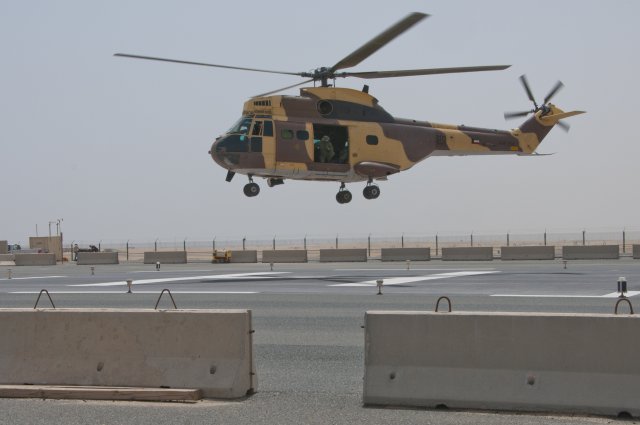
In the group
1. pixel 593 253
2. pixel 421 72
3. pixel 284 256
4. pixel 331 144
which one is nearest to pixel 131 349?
pixel 421 72

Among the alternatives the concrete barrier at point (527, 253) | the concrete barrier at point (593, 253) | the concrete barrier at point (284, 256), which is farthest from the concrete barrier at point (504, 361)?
the concrete barrier at point (284, 256)

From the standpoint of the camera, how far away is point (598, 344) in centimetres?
812

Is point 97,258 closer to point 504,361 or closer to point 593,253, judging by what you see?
point 593,253

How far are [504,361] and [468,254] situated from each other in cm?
3601

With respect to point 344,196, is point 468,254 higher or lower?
lower

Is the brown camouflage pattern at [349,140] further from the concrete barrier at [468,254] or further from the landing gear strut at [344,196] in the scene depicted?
the concrete barrier at [468,254]

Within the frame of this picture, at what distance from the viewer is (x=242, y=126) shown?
97.1 feet

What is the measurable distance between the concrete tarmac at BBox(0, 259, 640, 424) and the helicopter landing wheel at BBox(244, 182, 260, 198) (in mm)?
3530

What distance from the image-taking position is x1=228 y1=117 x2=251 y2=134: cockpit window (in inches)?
1161

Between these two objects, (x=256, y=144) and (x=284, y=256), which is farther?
(x=284, y=256)

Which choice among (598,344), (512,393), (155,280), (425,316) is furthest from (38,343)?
(155,280)

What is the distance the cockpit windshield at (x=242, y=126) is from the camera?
29.5m

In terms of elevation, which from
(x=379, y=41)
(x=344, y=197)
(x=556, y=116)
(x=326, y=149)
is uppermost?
(x=379, y=41)

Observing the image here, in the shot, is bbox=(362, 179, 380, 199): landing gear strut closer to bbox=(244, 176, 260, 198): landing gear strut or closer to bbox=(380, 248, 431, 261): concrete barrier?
bbox=(244, 176, 260, 198): landing gear strut
